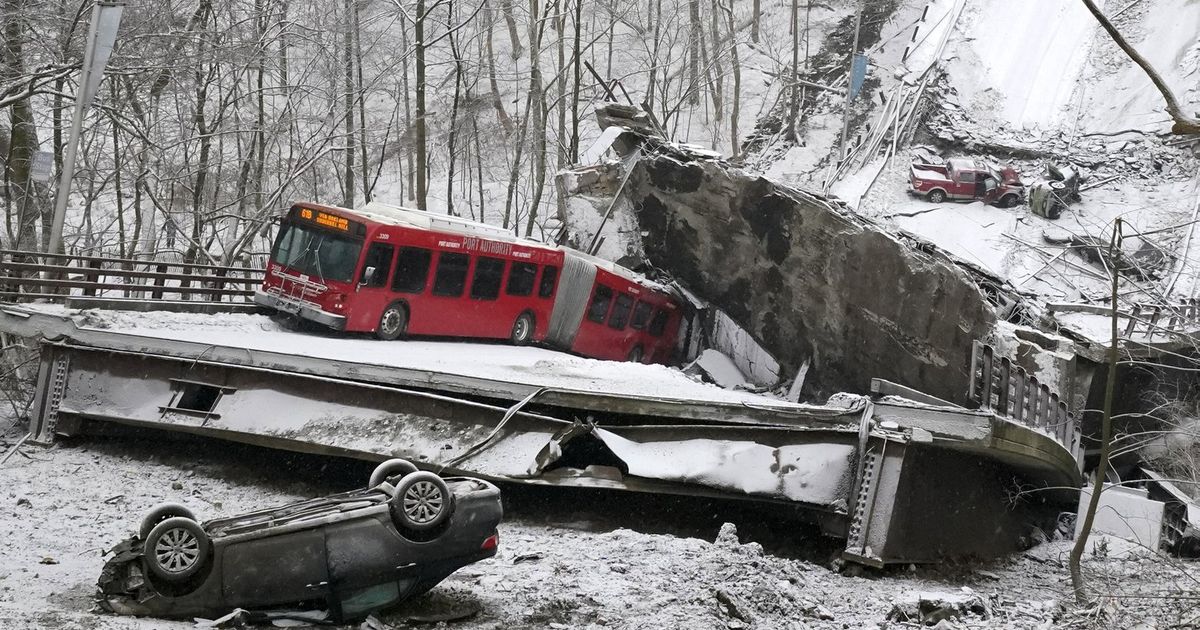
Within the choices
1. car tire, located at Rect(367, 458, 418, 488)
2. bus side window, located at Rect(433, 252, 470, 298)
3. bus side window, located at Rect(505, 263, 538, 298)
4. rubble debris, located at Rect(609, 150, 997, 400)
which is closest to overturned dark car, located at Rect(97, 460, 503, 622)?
car tire, located at Rect(367, 458, 418, 488)

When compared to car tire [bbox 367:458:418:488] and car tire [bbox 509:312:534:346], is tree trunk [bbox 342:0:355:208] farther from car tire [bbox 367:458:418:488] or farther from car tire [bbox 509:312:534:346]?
car tire [bbox 367:458:418:488]

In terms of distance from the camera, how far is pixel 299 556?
668 centimetres

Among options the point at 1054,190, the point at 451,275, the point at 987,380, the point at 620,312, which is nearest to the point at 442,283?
the point at 451,275

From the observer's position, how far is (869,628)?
26.2ft

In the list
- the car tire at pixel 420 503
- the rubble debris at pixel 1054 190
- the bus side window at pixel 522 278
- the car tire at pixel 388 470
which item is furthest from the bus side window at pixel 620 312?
the rubble debris at pixel 1054 190

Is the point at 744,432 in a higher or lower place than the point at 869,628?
higher

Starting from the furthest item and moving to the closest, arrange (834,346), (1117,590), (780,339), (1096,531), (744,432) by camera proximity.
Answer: (780,339) < (834,346) < (1096,531) < (744,432) < (1117,590)

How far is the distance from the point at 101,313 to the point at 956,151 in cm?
3502

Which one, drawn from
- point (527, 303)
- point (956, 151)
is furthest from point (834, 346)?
point (956, 151)

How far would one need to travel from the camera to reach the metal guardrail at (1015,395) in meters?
12.5

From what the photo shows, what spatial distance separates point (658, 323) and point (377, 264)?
8024mm

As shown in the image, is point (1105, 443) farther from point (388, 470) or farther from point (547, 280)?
point (547, 280)

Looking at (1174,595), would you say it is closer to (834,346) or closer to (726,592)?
(726,592)

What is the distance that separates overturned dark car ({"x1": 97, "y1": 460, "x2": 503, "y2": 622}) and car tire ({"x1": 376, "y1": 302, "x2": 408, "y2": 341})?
1000cm
